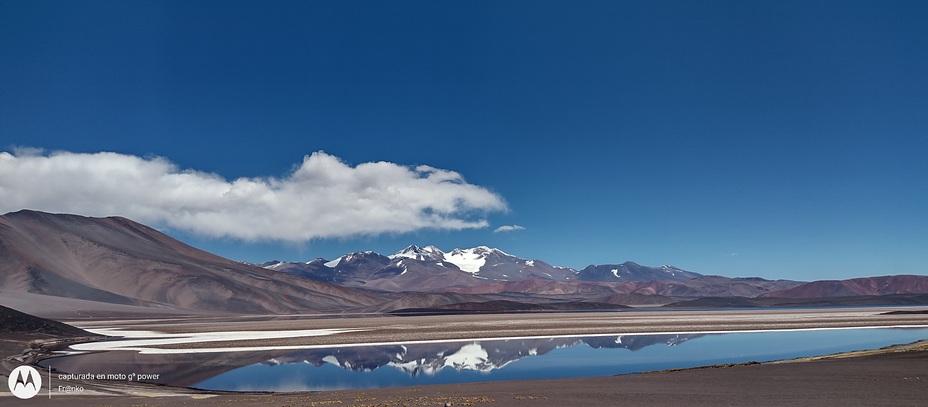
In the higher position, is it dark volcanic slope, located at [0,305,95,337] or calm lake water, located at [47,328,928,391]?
dark volcanic slope, located at [0,305,95,337]

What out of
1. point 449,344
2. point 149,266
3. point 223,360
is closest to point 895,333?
point 449,344

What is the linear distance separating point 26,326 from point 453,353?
42.1m

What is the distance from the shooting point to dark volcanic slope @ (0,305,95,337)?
182 ft

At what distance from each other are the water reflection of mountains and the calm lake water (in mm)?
71

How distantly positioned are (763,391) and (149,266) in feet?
699

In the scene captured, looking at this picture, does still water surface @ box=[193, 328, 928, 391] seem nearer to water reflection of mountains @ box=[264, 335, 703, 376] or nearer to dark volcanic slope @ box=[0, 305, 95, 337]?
water reflection of mountains @ box=[264, 335, 703, 376]

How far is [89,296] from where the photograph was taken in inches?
6486

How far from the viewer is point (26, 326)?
57875 mm

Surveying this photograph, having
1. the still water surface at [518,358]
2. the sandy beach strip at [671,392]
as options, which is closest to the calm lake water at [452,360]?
the still water surface at [518,358]

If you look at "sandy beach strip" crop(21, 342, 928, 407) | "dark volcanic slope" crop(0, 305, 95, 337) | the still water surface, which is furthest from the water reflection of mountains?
"dark volcanic slope" crop(0, 305, 95, 337)

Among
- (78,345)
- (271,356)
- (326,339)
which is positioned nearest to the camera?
(271,356)

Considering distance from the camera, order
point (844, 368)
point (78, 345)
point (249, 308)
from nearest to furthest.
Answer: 1. point (844, 368)
2. point (78, 345)
3. point (249, 308)

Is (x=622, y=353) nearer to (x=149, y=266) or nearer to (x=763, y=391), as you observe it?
(x=763, y=391)

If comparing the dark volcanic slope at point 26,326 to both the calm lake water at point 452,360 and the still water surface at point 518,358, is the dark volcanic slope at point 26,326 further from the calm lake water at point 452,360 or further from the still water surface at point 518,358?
the still water surface at point 518,358
